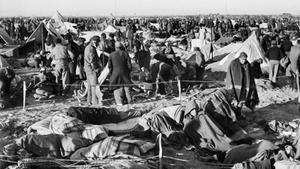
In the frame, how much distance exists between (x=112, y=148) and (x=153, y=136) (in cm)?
128

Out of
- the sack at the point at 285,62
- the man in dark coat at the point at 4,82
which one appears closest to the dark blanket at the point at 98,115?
the man in dark coat at the point at 4,82

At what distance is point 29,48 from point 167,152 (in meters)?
13.8

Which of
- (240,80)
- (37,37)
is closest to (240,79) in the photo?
(240,80)

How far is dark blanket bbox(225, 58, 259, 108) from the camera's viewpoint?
8844 mm

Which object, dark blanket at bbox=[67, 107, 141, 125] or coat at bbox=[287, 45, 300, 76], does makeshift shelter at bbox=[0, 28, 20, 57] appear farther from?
coat at bbox=[287, 45, 300, 76]

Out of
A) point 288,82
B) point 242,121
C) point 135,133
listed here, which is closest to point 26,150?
point 135,133

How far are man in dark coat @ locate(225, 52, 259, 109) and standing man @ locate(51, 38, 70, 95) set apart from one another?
14.0 feet

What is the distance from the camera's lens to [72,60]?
1185cm

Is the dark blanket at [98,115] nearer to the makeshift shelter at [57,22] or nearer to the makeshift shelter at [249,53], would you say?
the makeshift shelter at [249,53]

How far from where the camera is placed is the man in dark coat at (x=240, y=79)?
29.0ft

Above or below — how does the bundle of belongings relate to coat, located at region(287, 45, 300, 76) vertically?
below

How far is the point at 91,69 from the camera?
977 cm

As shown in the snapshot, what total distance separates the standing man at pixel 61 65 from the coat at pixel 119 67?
1.82 meters

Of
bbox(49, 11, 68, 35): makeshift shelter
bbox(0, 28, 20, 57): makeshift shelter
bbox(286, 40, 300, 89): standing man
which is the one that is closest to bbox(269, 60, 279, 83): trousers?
bbox(286, 40, 300, 89): standing man
